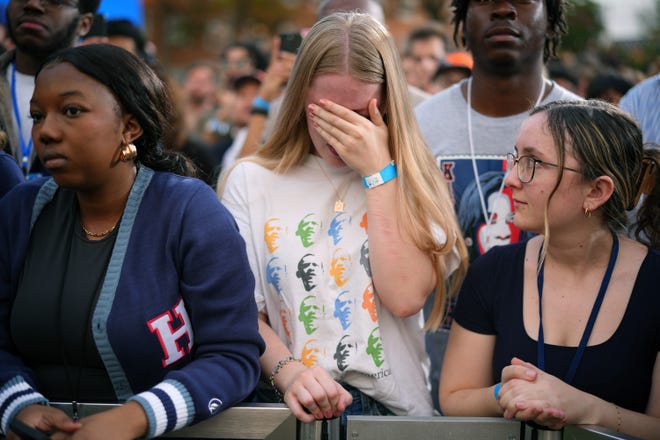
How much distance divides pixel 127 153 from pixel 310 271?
698 millimetres

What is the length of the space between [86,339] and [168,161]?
2.05ft

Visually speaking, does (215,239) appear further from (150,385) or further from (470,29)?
(470,29)

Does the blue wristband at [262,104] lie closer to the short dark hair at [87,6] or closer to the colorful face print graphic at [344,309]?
the short dark hair at [87,6]

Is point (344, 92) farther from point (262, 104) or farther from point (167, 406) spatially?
point (262, 104)

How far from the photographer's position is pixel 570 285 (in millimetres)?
2492

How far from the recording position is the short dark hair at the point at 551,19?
11.5 ft

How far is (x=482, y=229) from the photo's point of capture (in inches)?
126

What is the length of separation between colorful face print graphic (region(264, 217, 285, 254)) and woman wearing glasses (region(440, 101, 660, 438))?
2.15ft

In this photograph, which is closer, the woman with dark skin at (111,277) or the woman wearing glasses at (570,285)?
the woman with dark skin at (111,277)

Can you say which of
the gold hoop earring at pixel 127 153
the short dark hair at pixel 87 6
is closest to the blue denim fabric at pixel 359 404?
the gold hoop earring at pixel 127 153

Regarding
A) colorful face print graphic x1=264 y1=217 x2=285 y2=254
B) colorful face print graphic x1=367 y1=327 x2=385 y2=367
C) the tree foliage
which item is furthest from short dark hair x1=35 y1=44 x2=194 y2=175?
the tree foliage

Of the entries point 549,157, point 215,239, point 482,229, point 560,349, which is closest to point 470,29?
point 482,229

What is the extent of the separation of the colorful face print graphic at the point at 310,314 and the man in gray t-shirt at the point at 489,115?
0.98 meters

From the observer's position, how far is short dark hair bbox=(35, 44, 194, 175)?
2.12 metres
